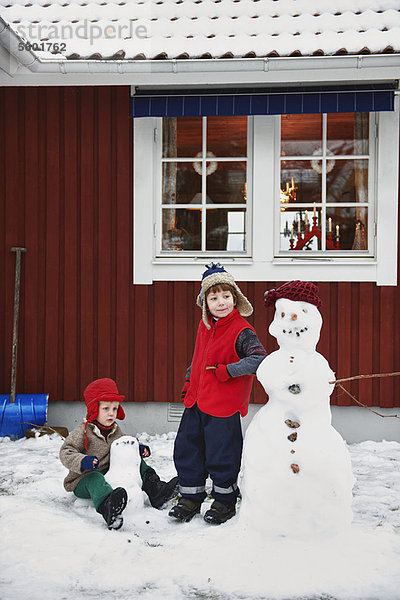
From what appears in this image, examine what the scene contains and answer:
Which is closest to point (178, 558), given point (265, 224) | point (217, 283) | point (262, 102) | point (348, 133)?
point (217, 283)

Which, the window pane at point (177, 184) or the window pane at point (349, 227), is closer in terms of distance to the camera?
the window pane at point (349, 227)

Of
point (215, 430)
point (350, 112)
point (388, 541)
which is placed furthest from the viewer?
point (350, 112)

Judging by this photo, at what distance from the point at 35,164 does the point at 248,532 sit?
385cm

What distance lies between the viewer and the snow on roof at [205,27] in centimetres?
430

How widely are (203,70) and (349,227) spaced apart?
1867 mm

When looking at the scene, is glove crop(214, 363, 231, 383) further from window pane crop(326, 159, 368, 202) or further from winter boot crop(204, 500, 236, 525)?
window pane crop(326, 159, 368, 202)

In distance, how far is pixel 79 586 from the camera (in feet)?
7.81

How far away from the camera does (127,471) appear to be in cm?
318

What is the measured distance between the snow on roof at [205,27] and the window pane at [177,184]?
3.51 feet

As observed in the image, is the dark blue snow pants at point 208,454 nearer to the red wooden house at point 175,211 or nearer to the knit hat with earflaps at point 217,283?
the knit hat with earflaps at point 217,283

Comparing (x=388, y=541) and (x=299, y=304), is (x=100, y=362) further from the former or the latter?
(x=388, y=541)

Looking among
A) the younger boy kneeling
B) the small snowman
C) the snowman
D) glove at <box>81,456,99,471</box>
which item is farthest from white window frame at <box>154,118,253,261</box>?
glove at <box>81,456,99,471</box>

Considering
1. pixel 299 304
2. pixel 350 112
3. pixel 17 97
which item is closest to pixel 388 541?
pixel 299 304

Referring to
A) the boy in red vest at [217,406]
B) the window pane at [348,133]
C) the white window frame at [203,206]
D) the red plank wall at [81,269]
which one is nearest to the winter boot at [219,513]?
the boy in red vest at [217,406]
